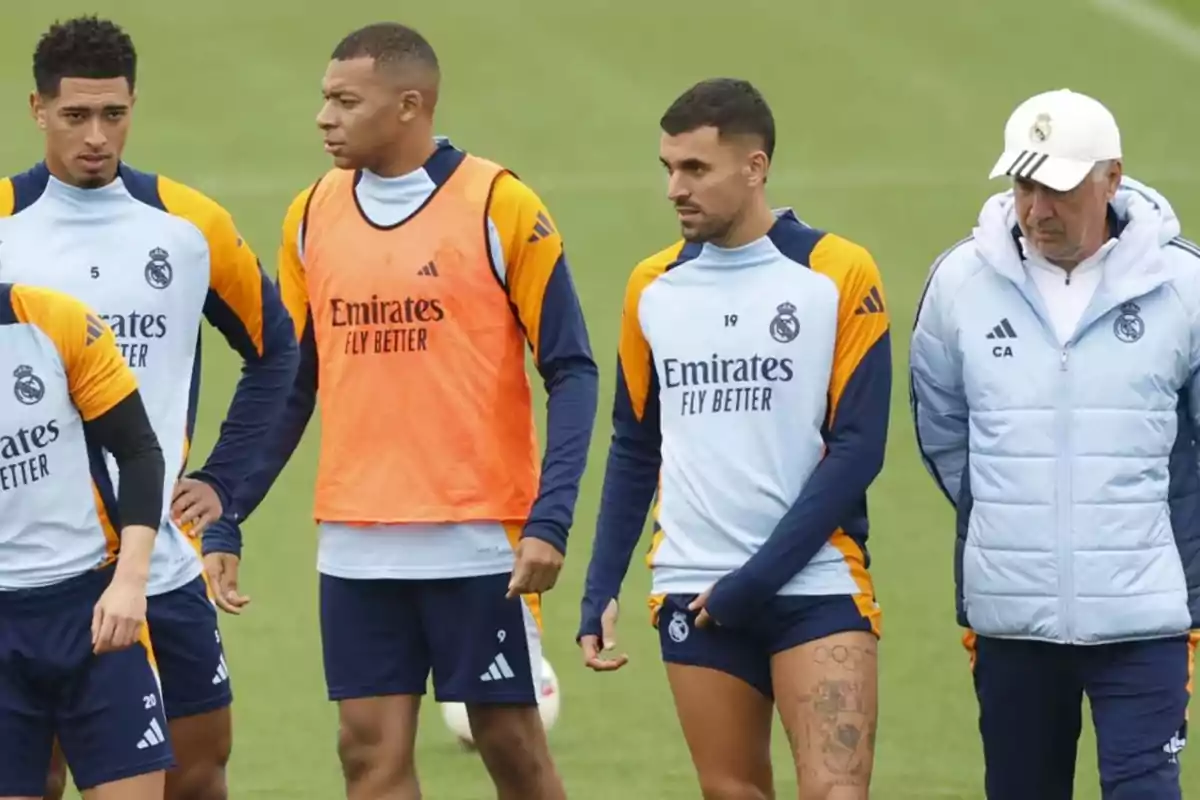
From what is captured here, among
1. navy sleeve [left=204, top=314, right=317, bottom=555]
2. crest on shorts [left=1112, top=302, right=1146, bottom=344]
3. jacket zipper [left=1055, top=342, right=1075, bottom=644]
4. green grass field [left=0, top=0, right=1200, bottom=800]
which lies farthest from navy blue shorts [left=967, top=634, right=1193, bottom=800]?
green grass field [left=0, top=0, right=1200, bottom=800]

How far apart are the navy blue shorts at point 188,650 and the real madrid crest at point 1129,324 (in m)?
2.37

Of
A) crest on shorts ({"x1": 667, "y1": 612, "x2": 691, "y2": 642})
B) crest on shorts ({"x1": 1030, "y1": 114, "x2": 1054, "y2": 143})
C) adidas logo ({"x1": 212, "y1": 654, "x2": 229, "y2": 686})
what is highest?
crest on shorts ({"x1": 1030, "y1": 114, "x2": 1054, "y2": 143})

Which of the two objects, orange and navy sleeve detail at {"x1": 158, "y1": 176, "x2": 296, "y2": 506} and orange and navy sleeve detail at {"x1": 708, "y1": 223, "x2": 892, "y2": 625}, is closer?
orange and navy sleeve detail at {"x1": 708, "y1": 223, "x2": 892, "y2": 625}

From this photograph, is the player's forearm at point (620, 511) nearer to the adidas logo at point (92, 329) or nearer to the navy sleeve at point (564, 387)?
the navy sleeve at point (564, 387)

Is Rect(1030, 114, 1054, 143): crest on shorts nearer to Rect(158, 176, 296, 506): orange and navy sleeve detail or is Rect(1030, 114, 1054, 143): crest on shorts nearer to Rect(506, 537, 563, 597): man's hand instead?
Rect(506, 537, 563, 597): man's hand

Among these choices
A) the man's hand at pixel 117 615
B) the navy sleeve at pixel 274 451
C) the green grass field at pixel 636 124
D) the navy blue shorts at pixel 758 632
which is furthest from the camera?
the green grass field at pixel 636 124

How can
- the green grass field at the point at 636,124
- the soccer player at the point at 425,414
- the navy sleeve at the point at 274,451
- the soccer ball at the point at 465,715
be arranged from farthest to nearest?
1. the green grass field at the point at 636,124
2. the soccer ball at the point at 465,715
3. the navy sleeve at the point at 274,451
4. the soccer player at the point at 425,414

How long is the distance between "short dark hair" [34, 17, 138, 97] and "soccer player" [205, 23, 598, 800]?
53 cm

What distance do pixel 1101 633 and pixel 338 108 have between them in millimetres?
2273

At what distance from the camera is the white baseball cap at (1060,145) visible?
20.6ft

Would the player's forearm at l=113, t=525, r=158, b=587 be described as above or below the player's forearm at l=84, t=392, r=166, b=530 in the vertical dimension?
below

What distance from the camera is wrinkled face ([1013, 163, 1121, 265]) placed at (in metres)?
6.33

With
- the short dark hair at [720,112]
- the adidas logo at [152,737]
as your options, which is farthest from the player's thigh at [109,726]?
the short dark hair at [720,112]

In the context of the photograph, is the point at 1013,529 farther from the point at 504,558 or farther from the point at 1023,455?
the point at 504,558
